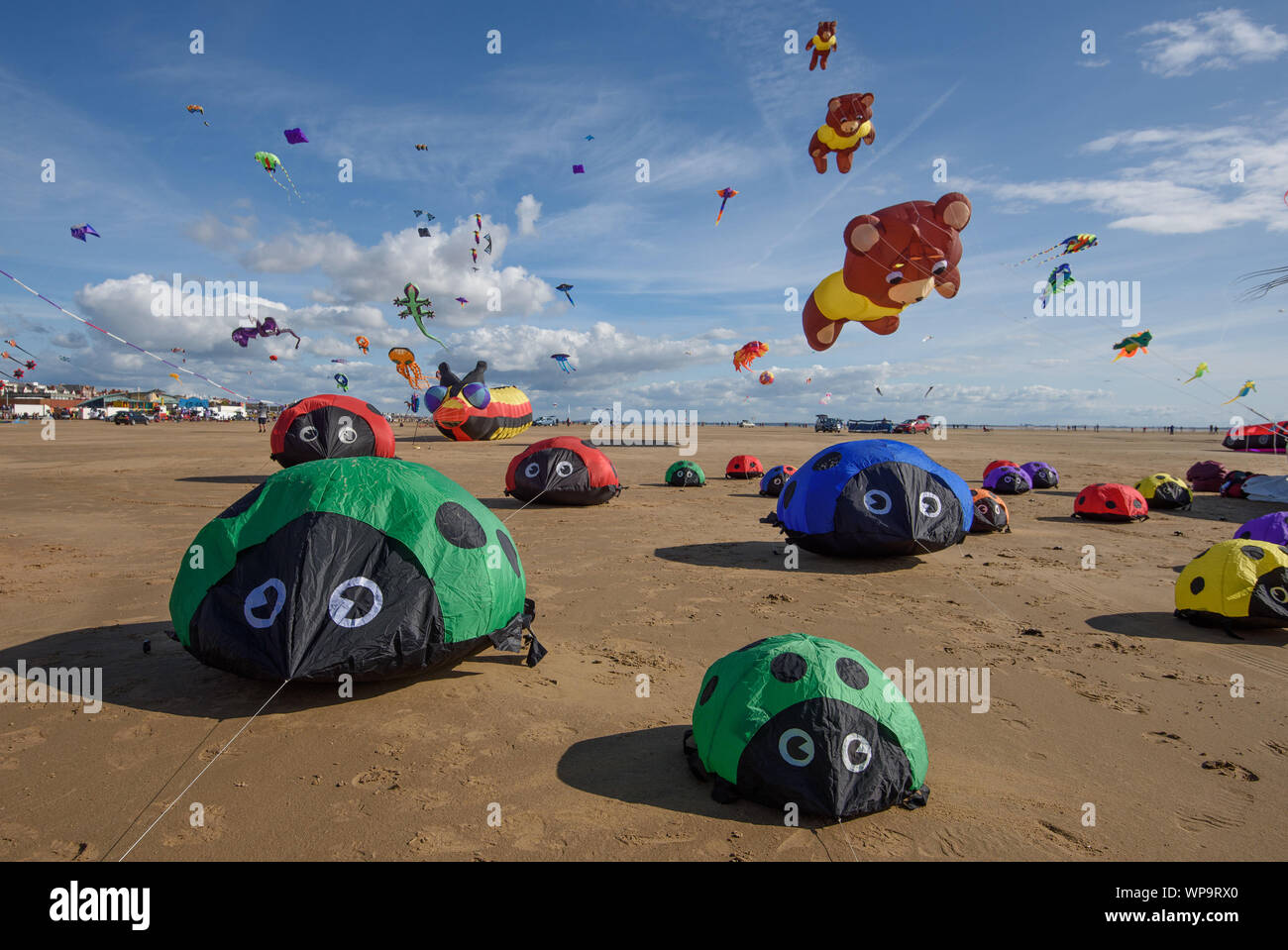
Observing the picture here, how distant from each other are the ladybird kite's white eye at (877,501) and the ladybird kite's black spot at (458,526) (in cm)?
666

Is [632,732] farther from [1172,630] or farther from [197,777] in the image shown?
[1172,630]

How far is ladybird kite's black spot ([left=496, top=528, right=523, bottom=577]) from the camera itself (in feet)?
20.2

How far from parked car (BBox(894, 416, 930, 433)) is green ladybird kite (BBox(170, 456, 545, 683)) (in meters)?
75.1

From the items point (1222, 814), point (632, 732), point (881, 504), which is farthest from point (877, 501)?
point (632, 732)

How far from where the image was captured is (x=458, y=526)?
19.0 feet

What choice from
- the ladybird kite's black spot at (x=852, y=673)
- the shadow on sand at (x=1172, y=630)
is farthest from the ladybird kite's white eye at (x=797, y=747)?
the shadow on sand at (x=1172, y=630)

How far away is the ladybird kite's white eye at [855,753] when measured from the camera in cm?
384

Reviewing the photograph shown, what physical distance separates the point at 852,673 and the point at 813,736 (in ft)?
1.54

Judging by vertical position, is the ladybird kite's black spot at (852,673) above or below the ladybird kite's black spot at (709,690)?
above

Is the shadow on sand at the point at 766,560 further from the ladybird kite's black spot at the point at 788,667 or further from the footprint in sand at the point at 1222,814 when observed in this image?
the ladybird kite's black spot at the point at 788,667
